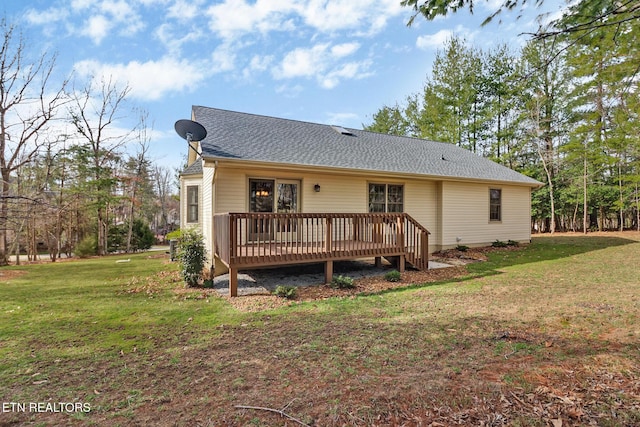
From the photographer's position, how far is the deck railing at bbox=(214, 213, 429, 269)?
6.07 m

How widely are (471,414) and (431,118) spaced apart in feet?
78.4

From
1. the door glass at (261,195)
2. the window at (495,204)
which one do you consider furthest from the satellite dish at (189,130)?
the window at (495,204)

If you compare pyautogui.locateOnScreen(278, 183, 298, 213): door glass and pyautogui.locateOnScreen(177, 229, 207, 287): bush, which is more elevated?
pyautogui.locateOnScreen(278, 183, 298, 213): door glass

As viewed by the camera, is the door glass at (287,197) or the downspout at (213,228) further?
the door glass at (287,197)

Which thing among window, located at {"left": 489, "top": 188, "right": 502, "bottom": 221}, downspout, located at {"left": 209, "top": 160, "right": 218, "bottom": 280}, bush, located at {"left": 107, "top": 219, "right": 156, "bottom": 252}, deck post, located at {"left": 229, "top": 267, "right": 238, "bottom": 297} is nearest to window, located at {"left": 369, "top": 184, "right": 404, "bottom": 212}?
window, located at {"left": 489, "top": 188, "right": 502, "bottom": 221}

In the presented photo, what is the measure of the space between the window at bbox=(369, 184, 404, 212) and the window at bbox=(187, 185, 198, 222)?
19.8 ft

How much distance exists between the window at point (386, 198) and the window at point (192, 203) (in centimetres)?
602

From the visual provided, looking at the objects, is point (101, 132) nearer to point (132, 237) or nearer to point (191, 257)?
point (132, 237)

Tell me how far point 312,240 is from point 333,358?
3432mm

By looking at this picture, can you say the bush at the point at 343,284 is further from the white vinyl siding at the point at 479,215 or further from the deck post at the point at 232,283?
the white vinyl siding at the point at 479,215

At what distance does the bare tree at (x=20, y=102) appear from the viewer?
38.5ft

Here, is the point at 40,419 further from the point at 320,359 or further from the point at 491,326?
the point at 491,326

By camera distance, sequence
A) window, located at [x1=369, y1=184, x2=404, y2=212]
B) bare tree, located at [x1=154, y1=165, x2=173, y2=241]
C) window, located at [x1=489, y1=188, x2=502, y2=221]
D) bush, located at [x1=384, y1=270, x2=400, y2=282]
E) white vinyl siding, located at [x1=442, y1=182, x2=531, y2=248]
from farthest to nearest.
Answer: bare tree, located at [x1=154, y1=165, x2=173, y2=241], window, located at [x1=489, y1=188, x2=502, y2=221], white vinyl siding, located at [x1=442, y1=182, x2=531, y2=248], window, located at [x1=369, y1=184, x2=404, y2=212], bush, located at [x1=384, y1=270, x2=400, y2=282]

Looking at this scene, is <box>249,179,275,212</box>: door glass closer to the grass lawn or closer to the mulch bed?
the mulch bed
